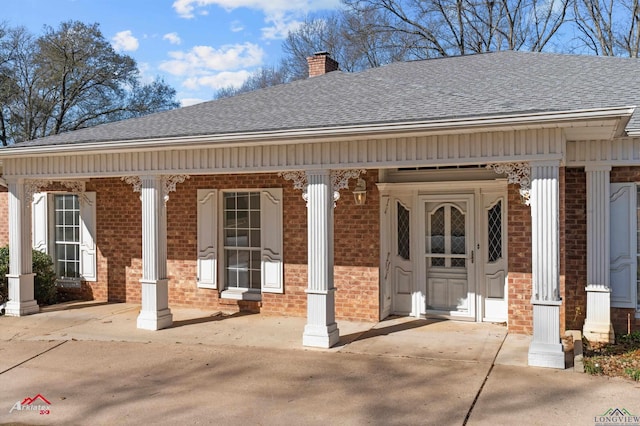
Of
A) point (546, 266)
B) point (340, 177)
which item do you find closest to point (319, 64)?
point (340, 177)

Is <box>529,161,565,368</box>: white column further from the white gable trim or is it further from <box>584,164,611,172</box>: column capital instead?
<box>584,164,611,172</box>: column capital

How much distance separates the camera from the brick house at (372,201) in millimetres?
7273

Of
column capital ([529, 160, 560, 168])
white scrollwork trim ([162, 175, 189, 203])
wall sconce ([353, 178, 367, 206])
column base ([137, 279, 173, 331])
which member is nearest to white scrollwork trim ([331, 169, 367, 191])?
wall sconce ([353, 178, 367, 206])

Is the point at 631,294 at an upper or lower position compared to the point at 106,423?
upper

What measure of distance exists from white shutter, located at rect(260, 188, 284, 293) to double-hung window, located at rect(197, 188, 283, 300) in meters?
0.03

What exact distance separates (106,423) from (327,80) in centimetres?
804

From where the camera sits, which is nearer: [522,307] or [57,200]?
[522,307]

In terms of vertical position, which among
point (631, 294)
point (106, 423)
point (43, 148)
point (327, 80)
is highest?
point (327, 80)

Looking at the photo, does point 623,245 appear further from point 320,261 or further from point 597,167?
point 320,261

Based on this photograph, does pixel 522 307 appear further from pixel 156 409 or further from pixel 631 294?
pixel 156 409

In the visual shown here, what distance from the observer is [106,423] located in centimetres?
555

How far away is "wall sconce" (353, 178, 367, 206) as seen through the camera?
31.2 feet

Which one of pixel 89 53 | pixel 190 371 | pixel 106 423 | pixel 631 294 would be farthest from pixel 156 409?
pixel 89 53

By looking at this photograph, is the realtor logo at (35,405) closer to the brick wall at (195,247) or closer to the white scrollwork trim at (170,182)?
the white scrollwork trim at (170,182)
